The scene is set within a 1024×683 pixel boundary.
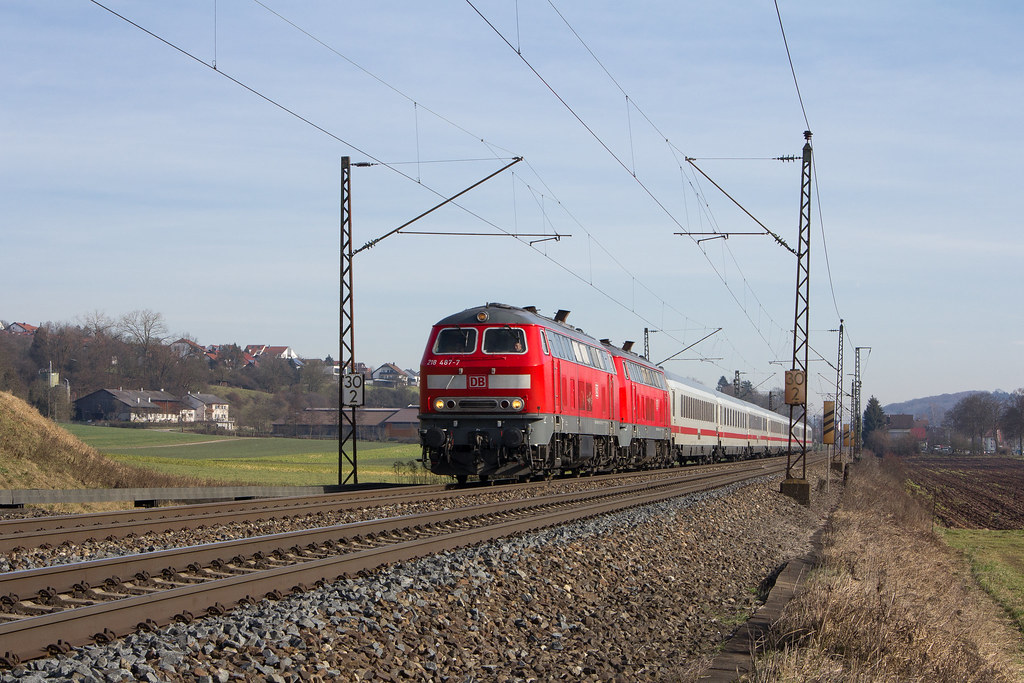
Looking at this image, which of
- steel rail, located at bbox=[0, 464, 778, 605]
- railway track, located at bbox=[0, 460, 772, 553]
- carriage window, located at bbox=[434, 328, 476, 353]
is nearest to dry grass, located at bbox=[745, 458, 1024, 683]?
steel rail, located at bbox=[0, 464, 778, 605]

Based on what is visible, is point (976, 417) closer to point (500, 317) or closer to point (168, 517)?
point (500, 317)

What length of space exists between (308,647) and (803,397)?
69.6 feet

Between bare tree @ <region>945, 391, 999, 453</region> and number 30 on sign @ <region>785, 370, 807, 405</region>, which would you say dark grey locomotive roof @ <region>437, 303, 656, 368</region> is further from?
bare tree @ <region>945, 391, 999, 453</region>

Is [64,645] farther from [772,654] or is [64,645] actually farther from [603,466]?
[603,466]

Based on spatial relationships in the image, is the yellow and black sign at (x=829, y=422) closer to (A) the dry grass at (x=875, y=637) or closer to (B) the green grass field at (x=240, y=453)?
(B) the green grass field at (x=240, y=453)

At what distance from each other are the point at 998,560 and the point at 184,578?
25880mm

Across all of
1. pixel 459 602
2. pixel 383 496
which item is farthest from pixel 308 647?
pixel 383 496

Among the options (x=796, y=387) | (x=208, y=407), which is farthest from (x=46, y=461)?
(x=208, y=407)

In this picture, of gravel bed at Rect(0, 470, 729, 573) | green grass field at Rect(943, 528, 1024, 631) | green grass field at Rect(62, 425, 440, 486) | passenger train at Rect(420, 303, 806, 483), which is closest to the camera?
gravel bed at Rect(0, 470, 729, 573)

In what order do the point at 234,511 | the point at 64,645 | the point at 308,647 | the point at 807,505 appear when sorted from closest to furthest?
1. the point at 64,645
2. the point at 308,647
3. the point at 234,511
4. the point at 807,505

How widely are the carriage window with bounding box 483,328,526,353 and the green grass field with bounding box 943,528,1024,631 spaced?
1094 cm

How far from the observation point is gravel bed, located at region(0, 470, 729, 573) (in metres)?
9.96

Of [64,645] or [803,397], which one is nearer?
[64,645]

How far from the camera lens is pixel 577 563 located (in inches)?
422
